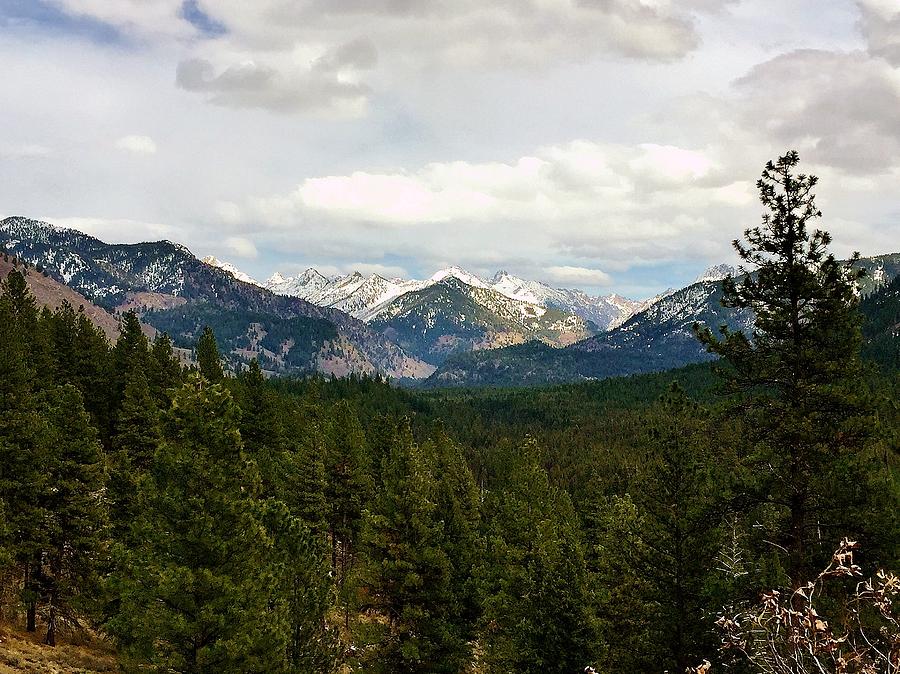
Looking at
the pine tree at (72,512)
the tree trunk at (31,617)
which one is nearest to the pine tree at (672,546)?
the pine tree at (72,512)

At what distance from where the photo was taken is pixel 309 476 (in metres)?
58.5

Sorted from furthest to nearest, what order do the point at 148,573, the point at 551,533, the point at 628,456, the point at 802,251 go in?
1. the point at 628,456
2. the point at 551,533
3. the point at 148,573
4. the point at 802,251

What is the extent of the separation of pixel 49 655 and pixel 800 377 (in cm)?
4035

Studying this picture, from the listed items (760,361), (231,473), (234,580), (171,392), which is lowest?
(234,580)

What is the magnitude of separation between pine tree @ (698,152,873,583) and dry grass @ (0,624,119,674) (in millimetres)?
32996

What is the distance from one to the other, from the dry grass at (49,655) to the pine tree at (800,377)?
32996mm

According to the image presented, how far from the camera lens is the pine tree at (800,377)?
20016mm

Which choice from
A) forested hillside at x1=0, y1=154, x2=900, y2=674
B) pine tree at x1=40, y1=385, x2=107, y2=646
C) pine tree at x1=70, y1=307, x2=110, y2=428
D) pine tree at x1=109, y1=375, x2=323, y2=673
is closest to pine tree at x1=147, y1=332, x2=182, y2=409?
pine tree at x1=70, y1=307, x2=110, y2=428

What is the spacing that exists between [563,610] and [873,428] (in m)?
17.1

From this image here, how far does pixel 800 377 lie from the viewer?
20812 mm

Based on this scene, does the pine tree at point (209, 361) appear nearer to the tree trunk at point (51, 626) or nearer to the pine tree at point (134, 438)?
the pine tree at point (134, 438)

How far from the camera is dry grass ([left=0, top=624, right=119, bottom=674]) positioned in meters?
31.5

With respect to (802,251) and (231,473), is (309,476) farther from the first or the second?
(802,251)

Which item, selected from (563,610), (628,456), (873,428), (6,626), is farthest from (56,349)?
(628,456)
